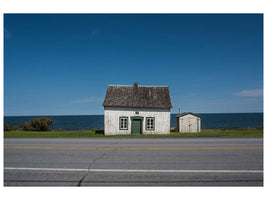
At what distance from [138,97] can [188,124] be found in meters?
8.23

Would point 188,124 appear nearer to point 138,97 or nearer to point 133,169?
point 138,97

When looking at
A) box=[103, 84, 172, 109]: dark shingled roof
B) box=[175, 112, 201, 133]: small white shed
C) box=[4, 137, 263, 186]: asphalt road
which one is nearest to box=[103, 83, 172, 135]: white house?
box=[103, 84, 172, 109]: dark shingled roof

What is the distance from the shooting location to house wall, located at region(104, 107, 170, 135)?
18078mm

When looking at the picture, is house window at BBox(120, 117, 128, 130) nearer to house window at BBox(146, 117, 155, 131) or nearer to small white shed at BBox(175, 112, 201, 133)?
house window at BBox(146, 117, 155, 131)

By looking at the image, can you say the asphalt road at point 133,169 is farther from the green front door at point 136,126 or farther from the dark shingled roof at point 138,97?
the dark shingled roof at point 138,97

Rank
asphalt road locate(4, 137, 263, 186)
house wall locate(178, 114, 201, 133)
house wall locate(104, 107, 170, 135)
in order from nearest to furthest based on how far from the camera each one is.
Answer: asphalt road locate(4, 137, 263, 186), house wall locate(104, 107, 170, 135), house wall locate(178, 114, 201, 133)

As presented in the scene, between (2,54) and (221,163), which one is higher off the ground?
(2,54)

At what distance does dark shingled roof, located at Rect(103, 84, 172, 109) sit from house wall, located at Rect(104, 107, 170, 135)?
22.2 inches

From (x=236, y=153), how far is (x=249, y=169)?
2.14 meters

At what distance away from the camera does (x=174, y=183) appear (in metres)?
4.33

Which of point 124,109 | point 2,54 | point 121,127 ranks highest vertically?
point 2,54

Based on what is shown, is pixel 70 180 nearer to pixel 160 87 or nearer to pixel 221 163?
pixel 221 163

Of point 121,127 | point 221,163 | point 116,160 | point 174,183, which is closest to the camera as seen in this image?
point 174,183

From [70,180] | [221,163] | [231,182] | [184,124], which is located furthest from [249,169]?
[184,124]
